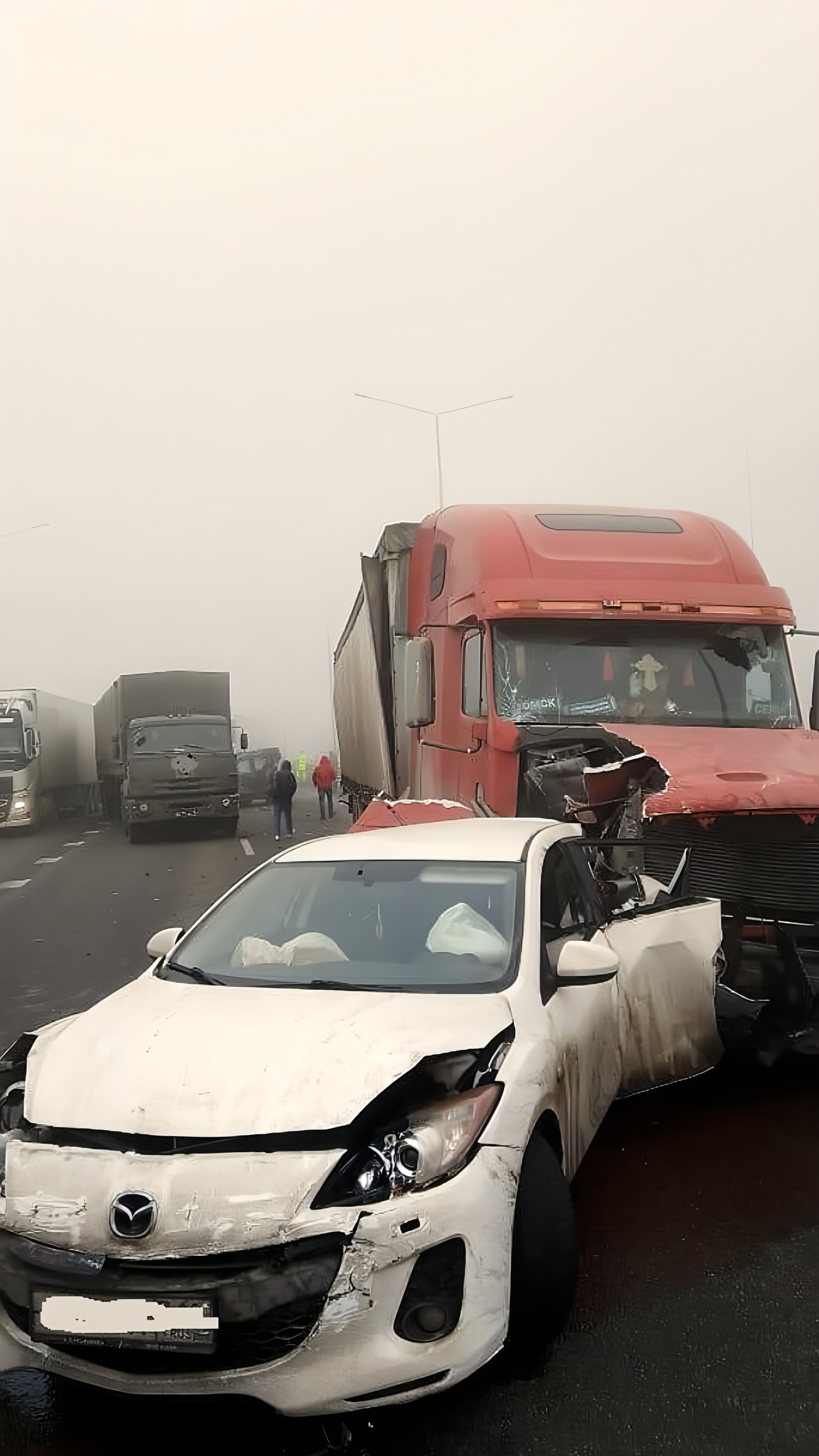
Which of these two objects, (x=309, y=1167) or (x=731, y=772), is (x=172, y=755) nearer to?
(x=731, y=772)

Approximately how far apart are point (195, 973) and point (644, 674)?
17.3 feet

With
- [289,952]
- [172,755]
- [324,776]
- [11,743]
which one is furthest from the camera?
[11,743]

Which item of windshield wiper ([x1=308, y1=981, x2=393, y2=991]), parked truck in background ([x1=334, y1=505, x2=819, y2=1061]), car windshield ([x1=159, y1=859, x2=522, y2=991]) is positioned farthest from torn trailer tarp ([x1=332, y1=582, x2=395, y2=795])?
windshield wiper ([x1=308, y1=981, x2=393, y2=991])

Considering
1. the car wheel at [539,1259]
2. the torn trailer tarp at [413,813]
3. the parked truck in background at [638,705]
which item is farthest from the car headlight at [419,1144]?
the torn trailer tarp at [413,813]

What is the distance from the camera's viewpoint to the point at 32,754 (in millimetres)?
32594

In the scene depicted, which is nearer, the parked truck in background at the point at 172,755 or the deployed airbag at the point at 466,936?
the deployed airbag at the point at 466,936

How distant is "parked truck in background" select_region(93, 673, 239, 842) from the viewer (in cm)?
2756

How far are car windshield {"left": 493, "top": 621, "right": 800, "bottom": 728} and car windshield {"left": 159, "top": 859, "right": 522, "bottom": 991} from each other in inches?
A: 156

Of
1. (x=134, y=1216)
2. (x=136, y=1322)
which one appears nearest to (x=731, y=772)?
(x=134, y=1216)

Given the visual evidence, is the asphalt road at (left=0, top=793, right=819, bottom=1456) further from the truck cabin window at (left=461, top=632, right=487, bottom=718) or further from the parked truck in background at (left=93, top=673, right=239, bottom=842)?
the parked truck in background at (left=93, top=673, right=239, bottom=842)

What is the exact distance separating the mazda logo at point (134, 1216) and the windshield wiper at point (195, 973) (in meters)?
1.27

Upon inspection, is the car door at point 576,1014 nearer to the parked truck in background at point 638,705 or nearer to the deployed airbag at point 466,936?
the deployed airbag at point 466,936

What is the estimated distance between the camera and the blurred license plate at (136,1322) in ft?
10.2

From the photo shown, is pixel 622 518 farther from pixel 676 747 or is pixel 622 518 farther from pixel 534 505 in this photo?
pixel 676 747
